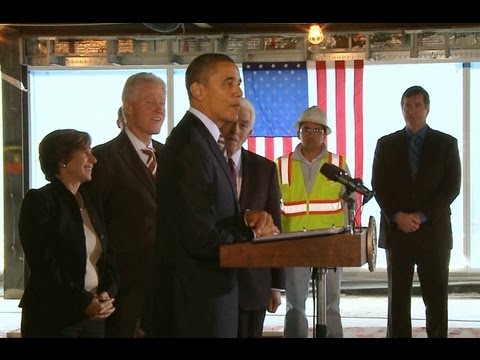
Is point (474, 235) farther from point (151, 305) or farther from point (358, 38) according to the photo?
point (151, 305)

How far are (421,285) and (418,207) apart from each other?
43 cm

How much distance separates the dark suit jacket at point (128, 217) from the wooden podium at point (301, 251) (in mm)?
865

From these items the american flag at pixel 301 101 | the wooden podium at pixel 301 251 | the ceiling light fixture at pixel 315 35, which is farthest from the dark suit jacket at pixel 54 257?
the ceiling light fixture at pixel 315 35

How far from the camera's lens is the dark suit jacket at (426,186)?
14.0 ft

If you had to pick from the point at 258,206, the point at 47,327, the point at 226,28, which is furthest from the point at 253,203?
the point at 226,28

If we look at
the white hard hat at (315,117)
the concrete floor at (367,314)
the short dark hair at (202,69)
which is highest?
the short dark hair at (202,69)

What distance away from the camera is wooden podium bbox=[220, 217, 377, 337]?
2.67m

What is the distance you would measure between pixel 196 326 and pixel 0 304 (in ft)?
6.74

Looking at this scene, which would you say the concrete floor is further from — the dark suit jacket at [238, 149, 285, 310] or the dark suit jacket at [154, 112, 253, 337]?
the dark suit jacket at [154, 112, 253, 337]

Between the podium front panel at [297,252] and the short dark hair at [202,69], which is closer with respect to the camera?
the podium front panel at [297,252]

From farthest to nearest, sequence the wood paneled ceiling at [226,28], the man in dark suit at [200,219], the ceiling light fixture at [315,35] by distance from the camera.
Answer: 1. the ceiling light fixture at [315,35]
2. the wood paneled ceiling at [226,28]
3. the man in dark suit at [200,219]

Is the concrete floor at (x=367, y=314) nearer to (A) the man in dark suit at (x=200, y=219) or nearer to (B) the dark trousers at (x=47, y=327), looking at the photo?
(B) the dark trousers at (x=47, y=327)
